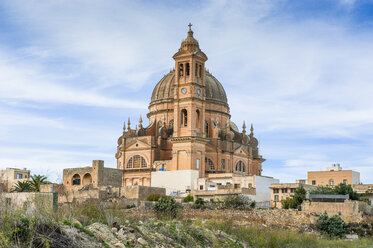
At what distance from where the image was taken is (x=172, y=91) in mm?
76562

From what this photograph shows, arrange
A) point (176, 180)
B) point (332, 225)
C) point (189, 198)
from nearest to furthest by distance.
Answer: point (332, 225), point (189, 198), point (176, 180)

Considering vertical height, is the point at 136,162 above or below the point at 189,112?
below

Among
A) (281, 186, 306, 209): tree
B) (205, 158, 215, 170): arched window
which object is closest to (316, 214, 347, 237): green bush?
(281, 186, 306, 209): tree

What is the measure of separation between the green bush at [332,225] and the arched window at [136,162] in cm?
3117

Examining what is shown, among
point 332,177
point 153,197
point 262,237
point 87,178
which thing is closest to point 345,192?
point 153,197

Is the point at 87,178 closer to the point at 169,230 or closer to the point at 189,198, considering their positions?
the point at 189,198

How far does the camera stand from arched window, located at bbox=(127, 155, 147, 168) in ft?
235

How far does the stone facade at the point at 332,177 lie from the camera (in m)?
76.1

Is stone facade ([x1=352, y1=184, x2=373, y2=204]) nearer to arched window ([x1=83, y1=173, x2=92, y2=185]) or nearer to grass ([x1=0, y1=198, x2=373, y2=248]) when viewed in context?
grass ([x1=0, y1=198, x2=373, y2=248])

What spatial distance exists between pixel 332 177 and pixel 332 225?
33072mm

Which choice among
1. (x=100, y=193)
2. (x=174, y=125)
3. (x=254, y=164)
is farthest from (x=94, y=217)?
(x=254, y=164)

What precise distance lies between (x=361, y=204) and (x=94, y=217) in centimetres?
3037

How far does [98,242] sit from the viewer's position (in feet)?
69.7

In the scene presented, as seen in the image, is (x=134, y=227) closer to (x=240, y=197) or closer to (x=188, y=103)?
(x=240, y=197)
